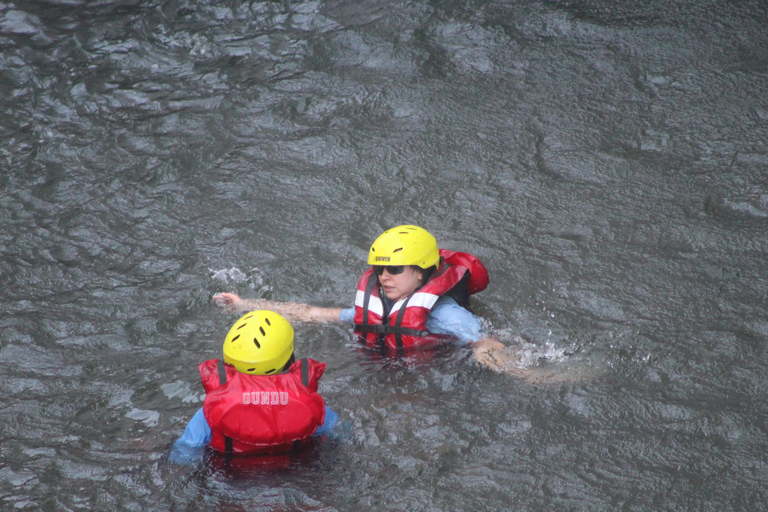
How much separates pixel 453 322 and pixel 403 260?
2.07ft

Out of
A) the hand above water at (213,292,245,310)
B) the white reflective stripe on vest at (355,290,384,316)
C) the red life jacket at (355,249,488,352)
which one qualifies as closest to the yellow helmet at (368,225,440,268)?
the red life jacket at (355,249,488,352)

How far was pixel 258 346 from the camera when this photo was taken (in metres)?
4.59

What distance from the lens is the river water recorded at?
4.81 metres

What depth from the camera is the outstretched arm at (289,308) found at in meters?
6.53

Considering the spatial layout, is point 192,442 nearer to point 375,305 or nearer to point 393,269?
point 375,305

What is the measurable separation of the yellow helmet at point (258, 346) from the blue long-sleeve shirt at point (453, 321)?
5.11 ft

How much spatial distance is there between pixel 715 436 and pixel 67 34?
10697mm

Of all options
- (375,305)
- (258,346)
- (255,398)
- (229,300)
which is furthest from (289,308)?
(255,398)

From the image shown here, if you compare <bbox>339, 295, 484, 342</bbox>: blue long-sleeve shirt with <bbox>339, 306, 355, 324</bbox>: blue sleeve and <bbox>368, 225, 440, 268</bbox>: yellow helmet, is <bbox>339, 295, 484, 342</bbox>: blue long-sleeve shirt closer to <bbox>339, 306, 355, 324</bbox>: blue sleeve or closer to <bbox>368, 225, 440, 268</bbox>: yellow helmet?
<bbox>368, 225, 440, 268</bbox>: yellow helmet

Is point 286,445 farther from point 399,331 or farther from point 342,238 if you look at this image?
point 342,238

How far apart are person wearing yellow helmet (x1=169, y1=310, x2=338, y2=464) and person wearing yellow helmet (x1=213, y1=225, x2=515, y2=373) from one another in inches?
51.1

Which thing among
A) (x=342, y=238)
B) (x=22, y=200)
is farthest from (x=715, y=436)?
(x=22, y=200)

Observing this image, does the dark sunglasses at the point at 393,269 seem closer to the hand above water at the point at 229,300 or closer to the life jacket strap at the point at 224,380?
the hand above water at the point at 229,300

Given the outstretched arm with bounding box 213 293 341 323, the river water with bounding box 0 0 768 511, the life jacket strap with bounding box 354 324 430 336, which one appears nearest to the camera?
the river water with bounding box 0 0 768 511
